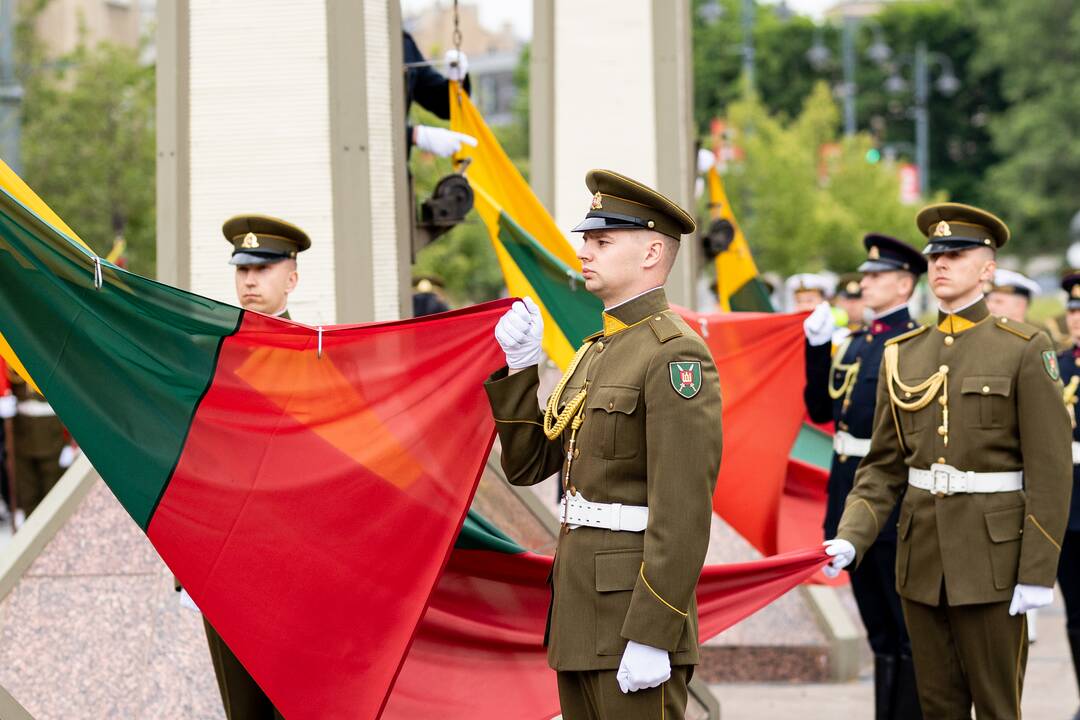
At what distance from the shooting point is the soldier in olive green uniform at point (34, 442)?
16.3 metres

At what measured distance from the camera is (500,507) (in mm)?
7027

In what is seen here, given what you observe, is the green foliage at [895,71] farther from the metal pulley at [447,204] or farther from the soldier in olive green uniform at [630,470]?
the soldier in olive green uniform at [630,470]

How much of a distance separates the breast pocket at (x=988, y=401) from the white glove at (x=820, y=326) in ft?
4.80

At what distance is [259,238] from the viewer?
19.2 ft

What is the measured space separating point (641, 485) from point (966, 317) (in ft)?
6.57

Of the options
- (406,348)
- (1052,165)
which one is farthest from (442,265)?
(1052,165)

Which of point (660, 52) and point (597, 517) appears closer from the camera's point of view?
point (597, 517)

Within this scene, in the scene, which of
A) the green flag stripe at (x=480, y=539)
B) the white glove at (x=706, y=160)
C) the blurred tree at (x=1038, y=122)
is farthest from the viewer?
the blurred tree at (x=1038, y=122)

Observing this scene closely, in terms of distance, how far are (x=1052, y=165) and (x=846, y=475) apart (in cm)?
5290

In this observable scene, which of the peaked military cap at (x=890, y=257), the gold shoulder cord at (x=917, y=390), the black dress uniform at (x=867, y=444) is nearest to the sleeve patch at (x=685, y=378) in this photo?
the gold shoulder cord at (x=917, y=390)

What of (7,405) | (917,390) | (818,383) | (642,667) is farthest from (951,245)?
(7,405)

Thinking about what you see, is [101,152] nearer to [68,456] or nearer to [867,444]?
[68,456]

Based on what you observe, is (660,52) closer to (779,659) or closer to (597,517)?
(779,659)

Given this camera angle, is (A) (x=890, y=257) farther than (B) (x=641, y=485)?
Yes
